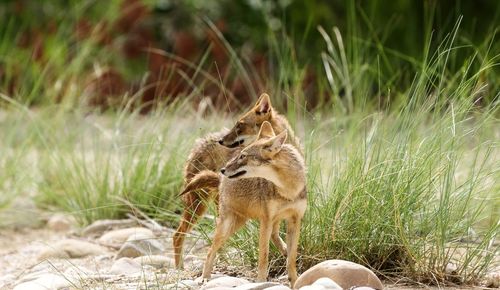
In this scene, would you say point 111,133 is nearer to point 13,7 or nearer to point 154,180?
point 154,180

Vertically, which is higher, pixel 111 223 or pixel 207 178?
pixel 207 178

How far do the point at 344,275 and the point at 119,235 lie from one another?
2709 millimetres

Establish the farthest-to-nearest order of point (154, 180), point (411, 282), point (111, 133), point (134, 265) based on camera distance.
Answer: point (111, 133), point (154, 180), point (134, 265), point (411, 282)

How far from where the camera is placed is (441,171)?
18.1ft

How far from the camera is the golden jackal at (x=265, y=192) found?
485 cm

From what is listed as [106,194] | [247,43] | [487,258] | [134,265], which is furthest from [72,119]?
[247,43]

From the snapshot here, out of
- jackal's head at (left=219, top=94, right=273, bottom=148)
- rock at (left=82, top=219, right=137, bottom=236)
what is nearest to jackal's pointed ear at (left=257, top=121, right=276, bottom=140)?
jackal's head at (left=219, top=94, right=273, bottom=148)

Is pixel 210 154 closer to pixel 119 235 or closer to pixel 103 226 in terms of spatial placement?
pixel 119 235

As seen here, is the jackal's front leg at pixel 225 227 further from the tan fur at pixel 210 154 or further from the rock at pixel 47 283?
the rock at pixel 47 283

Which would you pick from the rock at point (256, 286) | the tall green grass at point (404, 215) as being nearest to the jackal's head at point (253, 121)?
the tall green grass at point (404, 215)

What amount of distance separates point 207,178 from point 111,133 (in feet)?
10.4

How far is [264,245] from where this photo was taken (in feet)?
16.4

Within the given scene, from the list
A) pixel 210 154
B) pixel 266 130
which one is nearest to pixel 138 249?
pixel 210 154

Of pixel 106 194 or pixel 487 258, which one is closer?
pixel 487 258
